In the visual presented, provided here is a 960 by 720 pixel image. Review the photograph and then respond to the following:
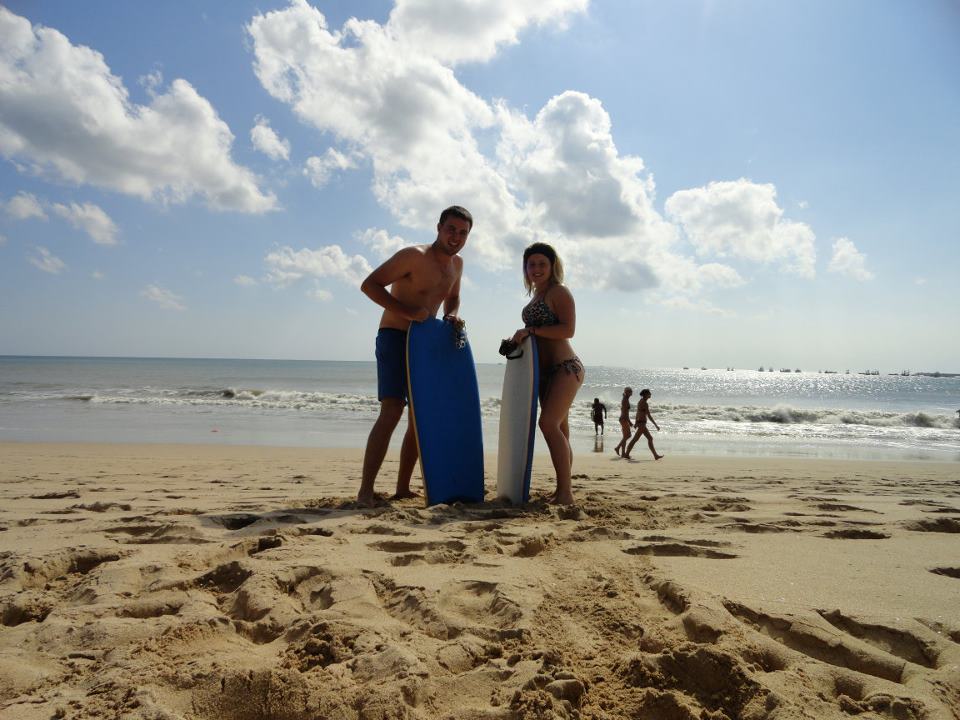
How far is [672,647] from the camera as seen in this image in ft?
5.27

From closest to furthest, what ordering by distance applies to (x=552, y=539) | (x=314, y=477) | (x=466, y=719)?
(x=466, y=719) → (x=552, y=539) → (x=314, y=477)

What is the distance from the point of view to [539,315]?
4.13 metres

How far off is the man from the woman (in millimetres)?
562

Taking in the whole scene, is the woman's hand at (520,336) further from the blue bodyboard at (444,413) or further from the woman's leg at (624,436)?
the woman's leg at (624,436)

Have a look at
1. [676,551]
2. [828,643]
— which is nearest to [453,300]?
[676,551]

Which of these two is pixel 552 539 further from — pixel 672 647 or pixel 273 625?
pixel 273 625

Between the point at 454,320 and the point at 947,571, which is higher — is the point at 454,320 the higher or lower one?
the higher one

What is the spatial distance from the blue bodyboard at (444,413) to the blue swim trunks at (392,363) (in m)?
0.10

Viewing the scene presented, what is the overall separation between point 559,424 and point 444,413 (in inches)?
32.6

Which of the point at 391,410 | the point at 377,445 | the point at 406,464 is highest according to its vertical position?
the point at 391,410

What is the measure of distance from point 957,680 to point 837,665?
27cm

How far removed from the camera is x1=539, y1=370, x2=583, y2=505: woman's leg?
3934 mm

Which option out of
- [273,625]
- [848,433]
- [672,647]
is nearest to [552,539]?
[672,647]

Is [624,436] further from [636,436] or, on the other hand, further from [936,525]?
[936,525]
